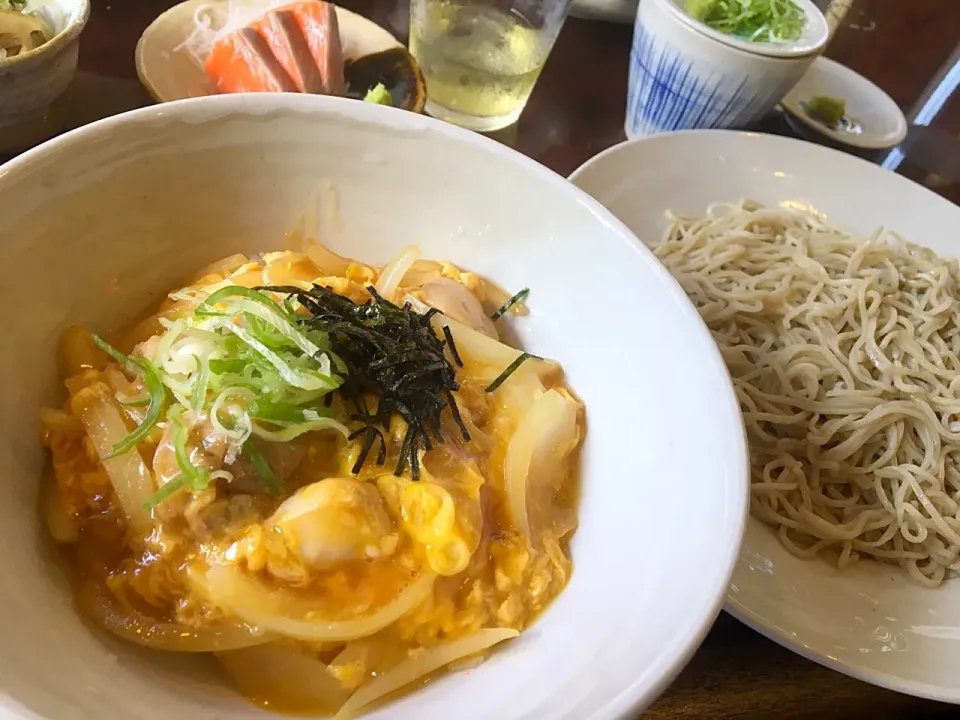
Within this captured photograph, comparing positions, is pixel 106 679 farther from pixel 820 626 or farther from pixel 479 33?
pixel 479 33

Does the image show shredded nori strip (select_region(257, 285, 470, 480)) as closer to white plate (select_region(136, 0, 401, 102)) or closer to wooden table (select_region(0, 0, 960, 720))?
wooden table (select_region(0, 0, 960, 720))

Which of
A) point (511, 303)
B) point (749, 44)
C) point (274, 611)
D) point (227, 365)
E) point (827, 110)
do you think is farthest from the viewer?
point (827, 110)

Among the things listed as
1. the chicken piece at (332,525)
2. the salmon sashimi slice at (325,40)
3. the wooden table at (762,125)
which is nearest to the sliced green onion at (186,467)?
the chicken piece at (332,525)

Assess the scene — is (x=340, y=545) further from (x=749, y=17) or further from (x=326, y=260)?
(x=749, y=17)

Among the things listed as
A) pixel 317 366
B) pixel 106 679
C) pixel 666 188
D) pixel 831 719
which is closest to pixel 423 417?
pixel 317 366

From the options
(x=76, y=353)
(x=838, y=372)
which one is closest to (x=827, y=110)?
(x=838, y=372)

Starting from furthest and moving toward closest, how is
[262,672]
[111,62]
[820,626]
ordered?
1. [111,62]
2. [820,626]
3. [262,672]
